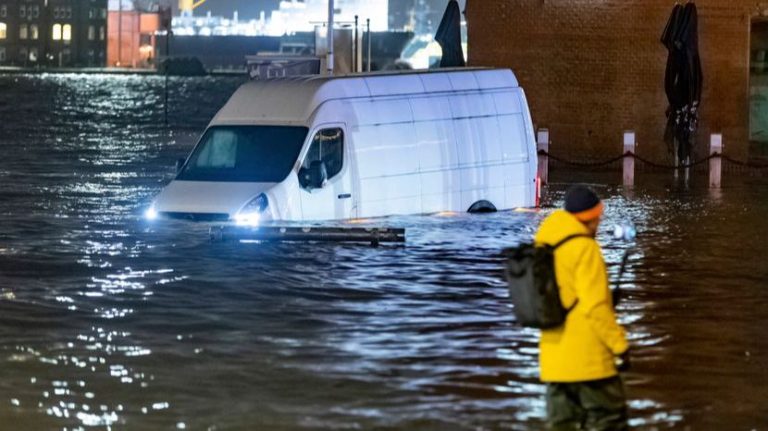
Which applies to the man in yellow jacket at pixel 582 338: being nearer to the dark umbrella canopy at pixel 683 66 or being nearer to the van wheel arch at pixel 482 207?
the van wheel arch at pixel 482 207

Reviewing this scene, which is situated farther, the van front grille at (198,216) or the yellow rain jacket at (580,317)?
the van front grille at (198,216)

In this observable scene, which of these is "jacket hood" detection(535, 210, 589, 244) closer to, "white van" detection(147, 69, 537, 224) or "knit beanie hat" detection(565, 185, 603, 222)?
"knit beanie hat" detection(565, 185, 603, 222)

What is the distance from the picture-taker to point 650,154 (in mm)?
37875

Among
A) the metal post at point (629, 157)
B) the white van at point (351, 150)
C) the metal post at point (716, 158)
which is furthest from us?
the metal post at point (629, 157)

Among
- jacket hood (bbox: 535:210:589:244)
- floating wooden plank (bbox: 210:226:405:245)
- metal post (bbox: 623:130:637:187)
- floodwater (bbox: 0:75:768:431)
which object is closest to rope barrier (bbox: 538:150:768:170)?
metal post (bbox: 623:130:637:187)

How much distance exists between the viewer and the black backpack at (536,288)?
8.14 m

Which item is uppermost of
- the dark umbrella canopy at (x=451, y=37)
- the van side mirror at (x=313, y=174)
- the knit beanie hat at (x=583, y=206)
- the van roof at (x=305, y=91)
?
the dark umbrella canopy at (x=451, y=37)

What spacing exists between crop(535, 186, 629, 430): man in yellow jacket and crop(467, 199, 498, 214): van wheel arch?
1506 centimetres

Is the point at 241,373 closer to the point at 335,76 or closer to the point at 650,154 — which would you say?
the point at 335,76

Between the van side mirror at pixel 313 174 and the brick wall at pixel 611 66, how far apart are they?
17974mm

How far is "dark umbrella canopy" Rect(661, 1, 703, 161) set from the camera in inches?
1352

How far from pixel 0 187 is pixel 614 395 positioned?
2494 cm

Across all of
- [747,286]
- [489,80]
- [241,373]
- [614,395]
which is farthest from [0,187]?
[614,395]

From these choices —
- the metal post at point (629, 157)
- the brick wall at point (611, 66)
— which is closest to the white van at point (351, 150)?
the metal post at point (629, 157)
